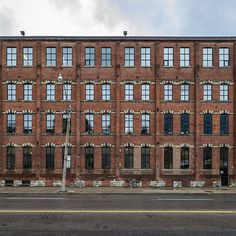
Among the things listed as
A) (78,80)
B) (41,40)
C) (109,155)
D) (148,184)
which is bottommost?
(148,184)

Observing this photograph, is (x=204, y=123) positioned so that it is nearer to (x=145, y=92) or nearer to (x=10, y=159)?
(x=145, y=92)

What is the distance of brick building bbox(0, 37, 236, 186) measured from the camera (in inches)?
1586

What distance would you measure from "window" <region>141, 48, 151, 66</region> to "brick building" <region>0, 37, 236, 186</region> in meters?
0.21

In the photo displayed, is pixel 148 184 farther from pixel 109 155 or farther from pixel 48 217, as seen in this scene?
pixel 48 217

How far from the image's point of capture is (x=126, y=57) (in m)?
40.9

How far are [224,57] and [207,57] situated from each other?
1.57 meters

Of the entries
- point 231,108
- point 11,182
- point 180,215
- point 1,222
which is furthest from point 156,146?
point 1,222

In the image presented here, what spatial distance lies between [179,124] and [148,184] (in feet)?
20.3

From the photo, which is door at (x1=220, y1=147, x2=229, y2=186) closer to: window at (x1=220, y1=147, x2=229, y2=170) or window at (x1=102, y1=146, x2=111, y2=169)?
window at (x1=220, y1=147, x2=229, y2=170)

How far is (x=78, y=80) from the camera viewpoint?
133ft

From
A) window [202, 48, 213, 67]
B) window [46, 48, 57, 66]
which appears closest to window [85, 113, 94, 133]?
window [46, 48, 57, 66]

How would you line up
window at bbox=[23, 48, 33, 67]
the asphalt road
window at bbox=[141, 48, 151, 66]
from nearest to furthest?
1. the asphalt road
2. window at bbox=[23, 48, 33, 67]
3. window at bbox=[141, 48, 151, 66]

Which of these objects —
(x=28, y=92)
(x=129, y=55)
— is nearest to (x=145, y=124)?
(x=129, y=55)

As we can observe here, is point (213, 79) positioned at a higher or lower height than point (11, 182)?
higher
